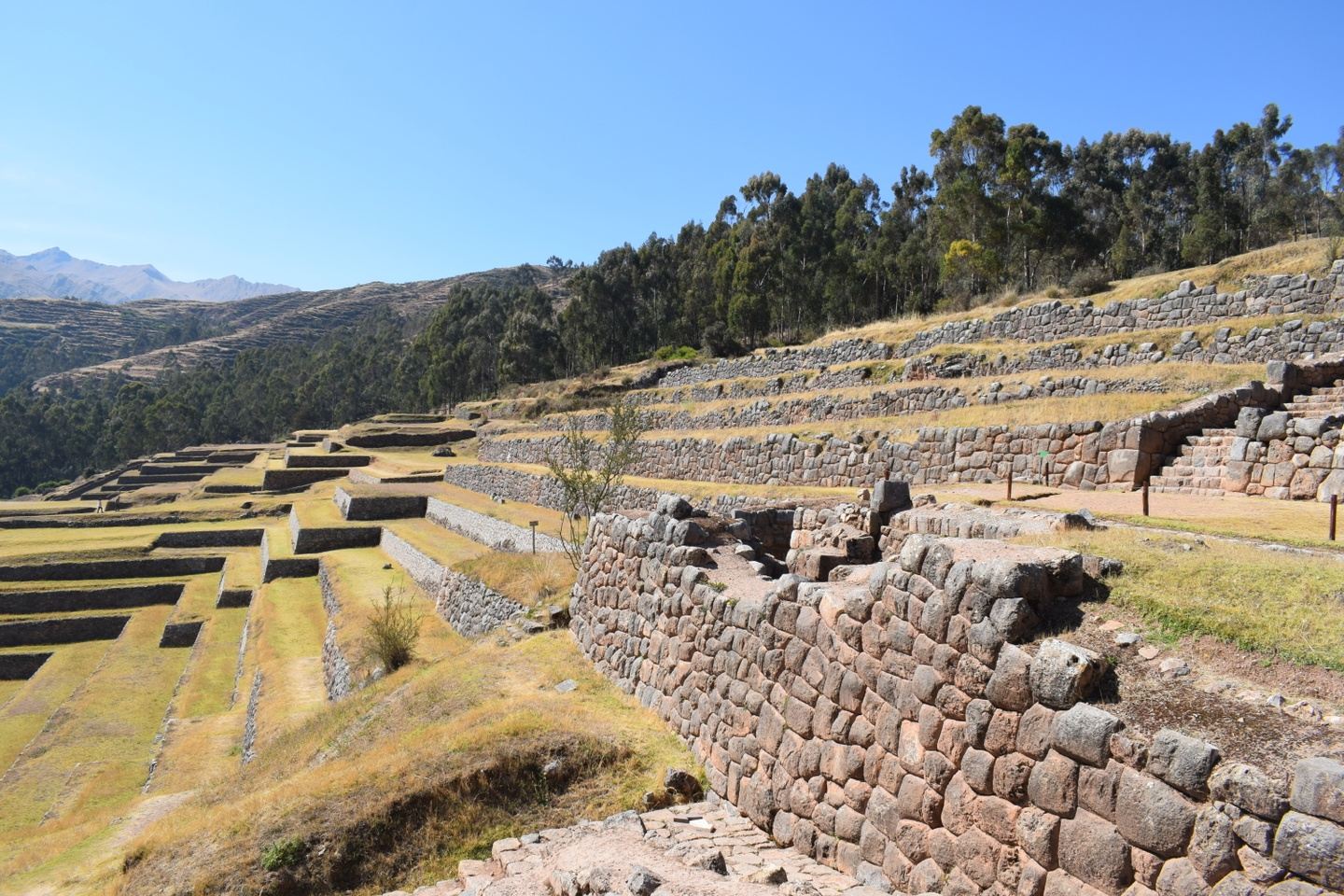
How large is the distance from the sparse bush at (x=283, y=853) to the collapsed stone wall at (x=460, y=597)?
761cm

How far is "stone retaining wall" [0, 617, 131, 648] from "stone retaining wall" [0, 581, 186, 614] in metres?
1.64

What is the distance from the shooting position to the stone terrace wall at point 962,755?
346 centimetres

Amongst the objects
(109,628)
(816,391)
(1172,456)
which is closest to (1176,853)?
(1172,456)

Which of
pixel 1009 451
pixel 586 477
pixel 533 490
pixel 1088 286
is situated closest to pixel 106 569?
pixel 533 490

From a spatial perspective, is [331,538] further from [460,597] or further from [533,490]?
[460,597]

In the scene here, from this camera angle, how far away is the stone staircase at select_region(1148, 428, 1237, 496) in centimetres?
1383

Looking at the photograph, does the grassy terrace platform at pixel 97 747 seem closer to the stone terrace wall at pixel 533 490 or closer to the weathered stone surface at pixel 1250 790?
the stone terrace wall at pixel 533 490

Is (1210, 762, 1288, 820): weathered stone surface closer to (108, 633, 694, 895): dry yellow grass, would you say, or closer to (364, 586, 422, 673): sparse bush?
(108, 633, 694, 895): dry yellow grass

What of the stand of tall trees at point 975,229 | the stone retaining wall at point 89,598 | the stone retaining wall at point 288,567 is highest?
the stand of tall trees at point 975,229

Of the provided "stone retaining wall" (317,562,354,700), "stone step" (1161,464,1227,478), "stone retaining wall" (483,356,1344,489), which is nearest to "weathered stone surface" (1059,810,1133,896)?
"stone step" (1161,464,1227,478)

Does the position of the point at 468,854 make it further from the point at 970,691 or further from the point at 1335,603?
the point at 1335,603

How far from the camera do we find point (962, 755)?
4840mm

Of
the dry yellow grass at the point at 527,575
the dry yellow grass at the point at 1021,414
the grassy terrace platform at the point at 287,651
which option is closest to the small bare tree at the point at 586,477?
the dry yellow grass at the point at 527,575

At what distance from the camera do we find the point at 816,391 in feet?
103
